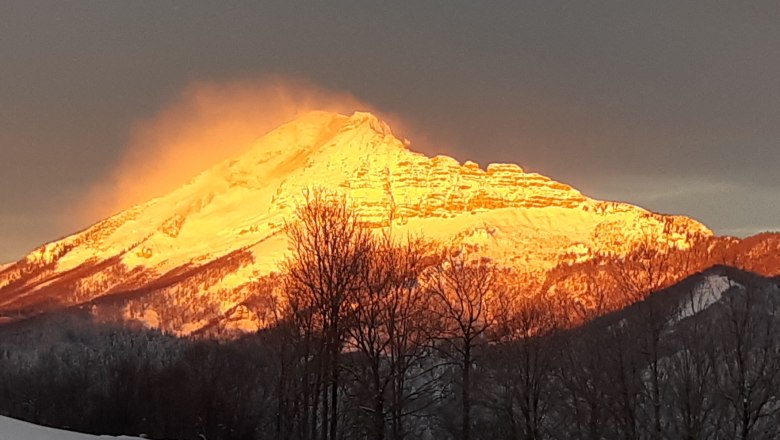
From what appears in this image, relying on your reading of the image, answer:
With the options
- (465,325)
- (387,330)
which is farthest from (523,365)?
(387,330)

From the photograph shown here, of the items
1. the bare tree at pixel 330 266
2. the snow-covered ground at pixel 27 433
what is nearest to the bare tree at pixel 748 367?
the bare tree at pixel 330 266

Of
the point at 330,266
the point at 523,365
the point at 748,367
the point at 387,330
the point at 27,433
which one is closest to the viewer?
the point at 27,433

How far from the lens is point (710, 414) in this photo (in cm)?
3475

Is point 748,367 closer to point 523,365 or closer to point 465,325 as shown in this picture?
point 465,325

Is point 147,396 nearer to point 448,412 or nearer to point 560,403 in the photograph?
point 448,412

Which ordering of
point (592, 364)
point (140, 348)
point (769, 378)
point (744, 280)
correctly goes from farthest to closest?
point (140, 348) → point (592, 364) → point (744, 280) → point (769, 378)

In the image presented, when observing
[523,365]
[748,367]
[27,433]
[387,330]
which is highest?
[387,330]

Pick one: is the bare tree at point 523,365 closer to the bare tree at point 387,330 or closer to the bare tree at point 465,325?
the bare tree at point 465,325

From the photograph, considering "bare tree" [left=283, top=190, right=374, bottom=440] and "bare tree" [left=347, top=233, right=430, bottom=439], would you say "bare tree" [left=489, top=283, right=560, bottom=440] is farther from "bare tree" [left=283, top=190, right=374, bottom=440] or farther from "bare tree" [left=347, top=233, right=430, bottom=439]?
"bare tree" [left=283, top=190, right=374, bottom=440]

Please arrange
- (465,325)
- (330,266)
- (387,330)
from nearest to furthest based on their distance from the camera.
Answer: (330,266), (387,330), (465,325)

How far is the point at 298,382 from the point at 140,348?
316ft

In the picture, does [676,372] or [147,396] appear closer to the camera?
[676,372]

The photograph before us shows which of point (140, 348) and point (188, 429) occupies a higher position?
point (140, 348)

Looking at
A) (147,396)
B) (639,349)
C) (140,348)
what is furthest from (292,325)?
(140,348)
